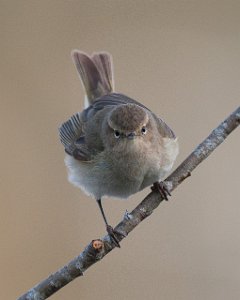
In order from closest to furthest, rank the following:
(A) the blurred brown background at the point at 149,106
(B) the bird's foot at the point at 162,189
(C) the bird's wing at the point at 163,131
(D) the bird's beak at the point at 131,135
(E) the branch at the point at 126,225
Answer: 1. (E) the branch at the point at 126,225
2. (B) the bird's foot at the point at 162,189
3. (D) the bird's beak at the point at 131,135
4. (C) the bird's wing at the point at 163,131
5. (A) the blurred brown background at the point at 149,106

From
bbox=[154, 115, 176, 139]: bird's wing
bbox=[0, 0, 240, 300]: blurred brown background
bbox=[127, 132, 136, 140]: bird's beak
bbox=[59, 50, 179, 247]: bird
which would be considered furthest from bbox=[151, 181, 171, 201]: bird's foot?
bbox=[0, 0, 240, 300]: blurred brown background

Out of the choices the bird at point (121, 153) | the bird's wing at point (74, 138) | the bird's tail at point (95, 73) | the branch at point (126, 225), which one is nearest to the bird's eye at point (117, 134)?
the bird at point (121, 153)

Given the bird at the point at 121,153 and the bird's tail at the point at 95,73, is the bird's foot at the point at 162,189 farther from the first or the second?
the bird's tail at the point at 95,73

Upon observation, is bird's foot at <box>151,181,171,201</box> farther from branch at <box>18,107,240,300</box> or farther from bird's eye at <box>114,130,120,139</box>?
bird's eye at <box>114,130,120,139</box>

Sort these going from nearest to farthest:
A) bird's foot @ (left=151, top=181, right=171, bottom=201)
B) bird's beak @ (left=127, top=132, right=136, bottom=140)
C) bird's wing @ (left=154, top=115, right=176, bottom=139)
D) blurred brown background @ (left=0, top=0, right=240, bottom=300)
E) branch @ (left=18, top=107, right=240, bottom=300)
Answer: branch @ (left=18, top=107, right=240, bottom=300), bird's foot @ (left=151, top=181, right=171, bottom=201), bird's beak @ (left=127, top=132, right=136, bottom=140), bird's wing @ (left=154, top=115, right=176, bottom=139), blurred brown background @ (left=0, top=0, right=240, bottom=300)

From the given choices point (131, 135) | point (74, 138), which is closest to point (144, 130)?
point (131, 135)

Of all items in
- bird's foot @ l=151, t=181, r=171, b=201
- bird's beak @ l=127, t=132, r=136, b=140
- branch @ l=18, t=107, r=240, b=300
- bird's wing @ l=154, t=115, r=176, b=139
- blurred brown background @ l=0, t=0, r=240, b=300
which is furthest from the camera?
blurred brown background @ l=0, t=0, r=240, b=300

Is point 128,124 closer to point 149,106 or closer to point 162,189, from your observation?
point 162,189
